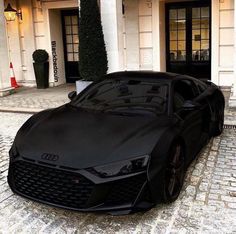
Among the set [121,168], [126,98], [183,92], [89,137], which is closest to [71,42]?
[183,92]

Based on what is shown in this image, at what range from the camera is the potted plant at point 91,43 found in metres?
9.23

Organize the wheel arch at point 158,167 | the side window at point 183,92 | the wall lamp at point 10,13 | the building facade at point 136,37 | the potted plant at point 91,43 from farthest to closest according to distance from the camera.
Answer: the wall lamp at point 10,13 < the building facade at point 136,37 < the potted plant at point 91,43 < the side window at point 183,92 < the wheel arch at point 158,167

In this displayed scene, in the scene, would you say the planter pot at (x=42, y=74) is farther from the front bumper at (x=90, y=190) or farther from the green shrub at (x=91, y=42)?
the front bumper at (x=90, y=190)

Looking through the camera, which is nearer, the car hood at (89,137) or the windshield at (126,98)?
the car hood at (89,137)

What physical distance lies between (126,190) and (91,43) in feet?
20.8

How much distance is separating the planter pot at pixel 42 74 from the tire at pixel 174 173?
927 cm

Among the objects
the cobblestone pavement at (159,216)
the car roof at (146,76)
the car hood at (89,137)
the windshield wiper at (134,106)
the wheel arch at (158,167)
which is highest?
the car roof at (146,76)

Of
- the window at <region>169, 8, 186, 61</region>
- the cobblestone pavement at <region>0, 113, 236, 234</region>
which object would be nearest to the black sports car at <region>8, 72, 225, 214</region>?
the cobblestone pavement at <region>0, 113, 236, 234</region>

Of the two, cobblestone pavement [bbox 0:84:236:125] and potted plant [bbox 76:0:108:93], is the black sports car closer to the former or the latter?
cobblestone pavement [bbox 0:84:236:125]

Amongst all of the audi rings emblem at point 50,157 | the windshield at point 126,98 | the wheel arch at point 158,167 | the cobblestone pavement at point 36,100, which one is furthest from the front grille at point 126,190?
the cobblestone pavement at point 36,100

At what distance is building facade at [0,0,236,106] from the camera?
10602 millimetres

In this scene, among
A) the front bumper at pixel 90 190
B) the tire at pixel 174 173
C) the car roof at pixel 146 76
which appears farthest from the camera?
the car roof at pixel 146 76

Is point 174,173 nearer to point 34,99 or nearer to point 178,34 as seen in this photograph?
point 34,99

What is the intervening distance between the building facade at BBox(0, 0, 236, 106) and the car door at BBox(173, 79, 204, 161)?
11.8 feet
